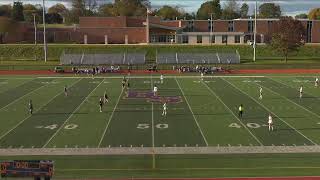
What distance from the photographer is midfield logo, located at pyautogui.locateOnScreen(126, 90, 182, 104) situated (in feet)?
115

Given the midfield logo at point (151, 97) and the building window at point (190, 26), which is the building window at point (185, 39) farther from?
the midfield logo at point (151, 97)

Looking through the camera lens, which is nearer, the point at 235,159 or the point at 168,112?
the point at 235,159

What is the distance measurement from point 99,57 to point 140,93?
28.7 meters

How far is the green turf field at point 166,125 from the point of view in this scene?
19312 millimetres

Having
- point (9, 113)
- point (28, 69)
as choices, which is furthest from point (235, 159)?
point (28, 69)

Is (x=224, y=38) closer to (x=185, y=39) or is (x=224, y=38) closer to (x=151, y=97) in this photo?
(x=185, y=39)

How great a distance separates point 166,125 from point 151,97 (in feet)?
33.0

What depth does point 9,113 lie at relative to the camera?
99.6 ft

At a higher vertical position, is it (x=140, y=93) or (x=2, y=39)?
(x=2, y=39)

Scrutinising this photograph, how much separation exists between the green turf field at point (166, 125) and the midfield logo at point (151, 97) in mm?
72

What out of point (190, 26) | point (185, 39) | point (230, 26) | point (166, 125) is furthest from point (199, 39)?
point (166, 125)

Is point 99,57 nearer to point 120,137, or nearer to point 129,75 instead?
point 129,75

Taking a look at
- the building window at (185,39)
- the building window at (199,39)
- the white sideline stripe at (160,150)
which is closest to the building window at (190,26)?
the building window at (199,39)

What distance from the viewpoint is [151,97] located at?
36.7 m
